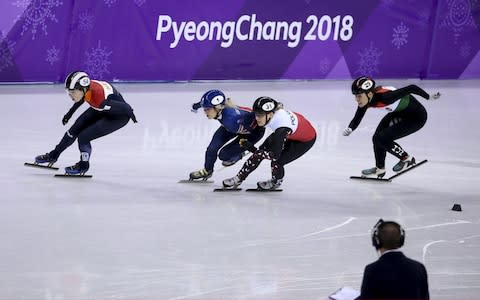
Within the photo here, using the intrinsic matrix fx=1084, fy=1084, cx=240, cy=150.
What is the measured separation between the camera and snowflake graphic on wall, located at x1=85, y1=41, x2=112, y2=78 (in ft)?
53.0

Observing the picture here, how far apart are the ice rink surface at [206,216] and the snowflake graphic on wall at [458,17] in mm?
4903

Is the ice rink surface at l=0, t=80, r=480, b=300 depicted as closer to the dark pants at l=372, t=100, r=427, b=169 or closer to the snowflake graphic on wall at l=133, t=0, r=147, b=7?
the dark pants at l=372, t=100, r=427, b=169

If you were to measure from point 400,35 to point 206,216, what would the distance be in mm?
10652

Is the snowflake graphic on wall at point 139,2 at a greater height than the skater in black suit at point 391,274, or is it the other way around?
the snowflake graphic on wall at point 139,2

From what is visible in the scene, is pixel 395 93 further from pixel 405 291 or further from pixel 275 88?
pixel 275 88

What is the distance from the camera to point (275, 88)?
670 inches

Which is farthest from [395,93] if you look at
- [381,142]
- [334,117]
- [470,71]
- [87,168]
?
[470,71]

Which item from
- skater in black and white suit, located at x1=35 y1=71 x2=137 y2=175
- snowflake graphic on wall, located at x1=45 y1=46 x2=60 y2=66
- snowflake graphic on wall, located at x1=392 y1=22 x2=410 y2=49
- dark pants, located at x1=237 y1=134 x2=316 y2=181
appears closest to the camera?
dark pants, located at x1=237 y1=134 x2=316 y2=181

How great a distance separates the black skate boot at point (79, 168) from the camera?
10.1 meters

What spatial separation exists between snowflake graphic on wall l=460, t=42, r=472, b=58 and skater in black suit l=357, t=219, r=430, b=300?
48.4 feet

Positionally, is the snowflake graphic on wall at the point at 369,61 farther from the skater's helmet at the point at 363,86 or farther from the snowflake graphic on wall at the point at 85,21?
the skater's helmet at the point at 363,86

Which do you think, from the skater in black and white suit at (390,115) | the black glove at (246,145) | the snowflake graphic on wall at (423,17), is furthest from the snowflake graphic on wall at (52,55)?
the black glove at (246,145)

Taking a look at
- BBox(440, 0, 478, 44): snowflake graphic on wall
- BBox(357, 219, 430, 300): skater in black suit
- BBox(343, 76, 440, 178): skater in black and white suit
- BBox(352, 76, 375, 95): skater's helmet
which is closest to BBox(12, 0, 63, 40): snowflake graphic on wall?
BBox(343, 76, 440, 178): skater in black and white suit

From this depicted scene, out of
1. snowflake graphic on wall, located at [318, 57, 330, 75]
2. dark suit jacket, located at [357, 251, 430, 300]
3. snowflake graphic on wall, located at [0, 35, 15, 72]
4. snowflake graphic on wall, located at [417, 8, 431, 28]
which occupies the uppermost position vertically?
snowflake graphic on wall, located at [417, 8, 431, 28]
